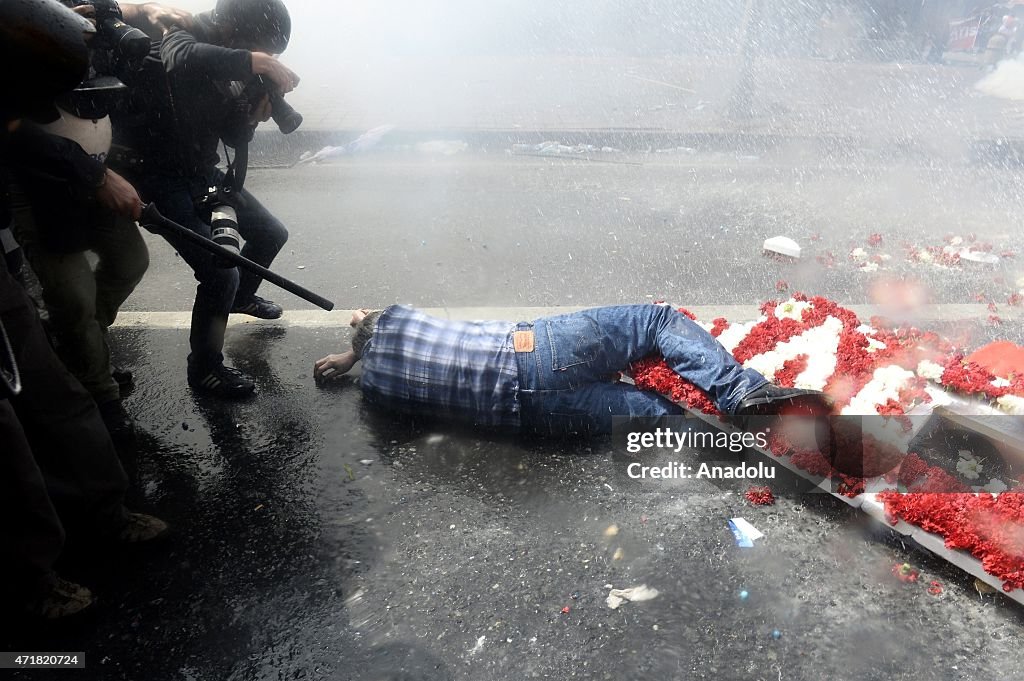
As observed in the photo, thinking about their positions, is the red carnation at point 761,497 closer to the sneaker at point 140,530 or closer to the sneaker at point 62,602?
the sneaker at point 140,530

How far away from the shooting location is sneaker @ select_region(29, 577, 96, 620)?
7.95ft

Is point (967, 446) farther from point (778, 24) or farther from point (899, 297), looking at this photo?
point (778, 24)

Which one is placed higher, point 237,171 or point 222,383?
point 237,171

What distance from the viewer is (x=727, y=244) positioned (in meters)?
6.08

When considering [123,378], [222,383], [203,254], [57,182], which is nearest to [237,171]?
[203,254]

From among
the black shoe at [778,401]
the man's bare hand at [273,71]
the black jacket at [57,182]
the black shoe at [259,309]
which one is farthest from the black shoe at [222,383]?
the black shoe at [778,401]

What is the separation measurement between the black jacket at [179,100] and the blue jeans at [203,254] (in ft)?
0.27

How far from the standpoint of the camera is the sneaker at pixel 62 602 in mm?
2422

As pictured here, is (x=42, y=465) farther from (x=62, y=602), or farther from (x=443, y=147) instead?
(x=443, y=147)

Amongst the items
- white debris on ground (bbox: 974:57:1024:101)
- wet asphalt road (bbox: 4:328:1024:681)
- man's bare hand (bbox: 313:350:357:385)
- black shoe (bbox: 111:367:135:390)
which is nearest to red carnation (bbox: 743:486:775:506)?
wet asphalt road (bbox: 4:328:1024:681)

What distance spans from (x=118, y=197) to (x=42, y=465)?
3.83 ft

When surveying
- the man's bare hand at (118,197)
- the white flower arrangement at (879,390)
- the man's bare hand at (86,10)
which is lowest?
the white flower arrangement at (879,390)

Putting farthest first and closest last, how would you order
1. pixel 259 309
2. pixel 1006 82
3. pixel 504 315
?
pixel 1006 82, pixel 504 315, pixel 259 309

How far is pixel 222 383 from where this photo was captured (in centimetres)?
380
